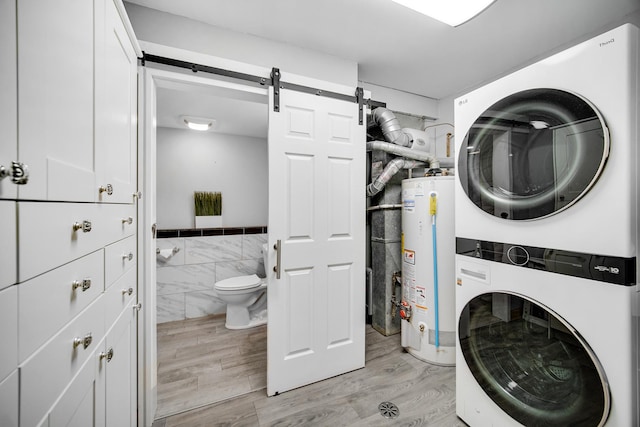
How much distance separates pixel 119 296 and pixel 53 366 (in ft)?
1.75

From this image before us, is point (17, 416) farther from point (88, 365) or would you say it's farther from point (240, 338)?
point (240, 338)

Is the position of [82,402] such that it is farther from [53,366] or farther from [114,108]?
[114,108]

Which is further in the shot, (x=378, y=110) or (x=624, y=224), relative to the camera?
(x=378, y=110)

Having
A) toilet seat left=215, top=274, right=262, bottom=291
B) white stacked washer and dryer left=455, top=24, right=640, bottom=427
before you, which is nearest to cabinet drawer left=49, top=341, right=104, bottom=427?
white stacked washer and dryer left=455, top=24, right=640, bottom=427

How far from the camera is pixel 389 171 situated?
7.63 ft

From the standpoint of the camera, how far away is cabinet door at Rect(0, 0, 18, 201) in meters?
0.45

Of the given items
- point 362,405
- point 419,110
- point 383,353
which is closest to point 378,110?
point 419,110

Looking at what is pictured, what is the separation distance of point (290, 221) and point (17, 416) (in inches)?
52.9

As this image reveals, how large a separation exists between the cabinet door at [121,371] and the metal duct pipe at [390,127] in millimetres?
2349

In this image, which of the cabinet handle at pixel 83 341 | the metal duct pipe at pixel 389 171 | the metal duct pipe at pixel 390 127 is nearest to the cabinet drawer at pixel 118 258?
the cabinet handle at pixel 83 341

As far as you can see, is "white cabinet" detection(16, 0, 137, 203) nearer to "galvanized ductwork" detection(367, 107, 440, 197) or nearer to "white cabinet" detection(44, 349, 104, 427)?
"white cabinet" detection(44, 349, 104, 427)

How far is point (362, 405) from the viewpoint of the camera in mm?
1586

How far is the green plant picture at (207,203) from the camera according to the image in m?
3.23

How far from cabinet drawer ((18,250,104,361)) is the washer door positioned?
5.46 feet
